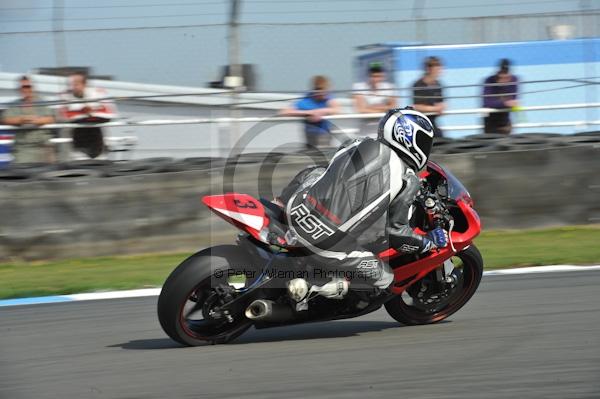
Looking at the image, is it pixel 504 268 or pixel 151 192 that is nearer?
pixel 504 268

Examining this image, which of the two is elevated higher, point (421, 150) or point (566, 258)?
point (421, 150)

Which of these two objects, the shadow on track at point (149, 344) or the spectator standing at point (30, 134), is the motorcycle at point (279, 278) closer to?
the shadow on track at point (149, 344)

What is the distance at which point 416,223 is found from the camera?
592cm

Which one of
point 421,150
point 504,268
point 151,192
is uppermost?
point 421,150

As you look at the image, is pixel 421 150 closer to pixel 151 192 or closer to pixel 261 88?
pixel 151 192

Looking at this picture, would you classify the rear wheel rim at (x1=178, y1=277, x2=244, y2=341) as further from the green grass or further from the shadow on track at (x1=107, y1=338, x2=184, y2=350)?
the green grass

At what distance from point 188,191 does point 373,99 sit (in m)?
2.60

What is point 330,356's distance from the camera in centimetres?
526

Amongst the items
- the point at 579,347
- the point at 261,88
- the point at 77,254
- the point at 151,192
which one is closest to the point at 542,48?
the point at 261,88

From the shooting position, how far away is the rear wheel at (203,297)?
523cm

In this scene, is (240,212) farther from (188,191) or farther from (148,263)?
(188,191)

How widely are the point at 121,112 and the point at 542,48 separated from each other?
6373 millimetres

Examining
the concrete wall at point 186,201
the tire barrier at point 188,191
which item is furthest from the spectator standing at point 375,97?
the concrete wall at point 186,201

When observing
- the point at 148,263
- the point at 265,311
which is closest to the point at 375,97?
the point at 148,263
